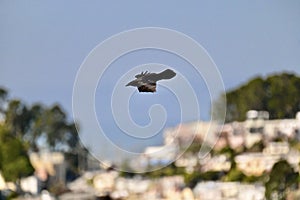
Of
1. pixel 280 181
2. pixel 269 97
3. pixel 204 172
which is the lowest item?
pixel 280 181

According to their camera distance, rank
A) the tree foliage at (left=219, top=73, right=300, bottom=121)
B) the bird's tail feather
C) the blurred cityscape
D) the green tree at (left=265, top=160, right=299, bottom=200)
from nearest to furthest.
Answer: the bird's tail feather, the green tree at (left=265, top=160, right=299, bottom=200), the blurred cityscape, the tree foliage at (left=219, top=73, right=300, bottom=121)

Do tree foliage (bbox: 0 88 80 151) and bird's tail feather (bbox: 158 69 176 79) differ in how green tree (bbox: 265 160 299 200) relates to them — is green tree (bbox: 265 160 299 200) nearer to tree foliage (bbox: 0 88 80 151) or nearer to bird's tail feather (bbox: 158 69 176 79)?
tree foliage (bbox: 0 88 80 151)

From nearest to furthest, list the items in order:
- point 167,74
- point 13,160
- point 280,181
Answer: point 167,74
point 280,181
point 13,160

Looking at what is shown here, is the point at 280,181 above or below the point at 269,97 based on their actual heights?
below

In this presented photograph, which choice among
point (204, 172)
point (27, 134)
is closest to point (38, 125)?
point (27, 134)

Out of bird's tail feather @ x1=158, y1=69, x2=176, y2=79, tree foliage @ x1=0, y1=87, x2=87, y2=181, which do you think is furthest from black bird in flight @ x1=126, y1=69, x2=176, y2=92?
tree foliage @ x1=0, y1=87, x2=87, y2=181

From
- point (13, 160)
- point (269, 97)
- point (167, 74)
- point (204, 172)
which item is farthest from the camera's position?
point (269, 97)

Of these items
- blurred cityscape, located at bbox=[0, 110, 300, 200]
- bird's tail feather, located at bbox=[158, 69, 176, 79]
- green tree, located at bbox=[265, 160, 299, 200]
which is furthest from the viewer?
blurred cityscape, located at bbox=[0, 110, 300, 200]

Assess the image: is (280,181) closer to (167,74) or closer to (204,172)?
(204,172)
